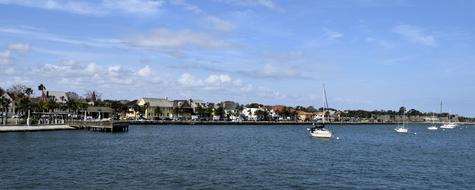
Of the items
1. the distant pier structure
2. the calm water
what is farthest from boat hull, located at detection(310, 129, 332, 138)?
the distant pier structure

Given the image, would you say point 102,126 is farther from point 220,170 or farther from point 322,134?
point 220,170

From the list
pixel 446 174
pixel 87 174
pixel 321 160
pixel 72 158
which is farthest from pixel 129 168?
pixel 446 174

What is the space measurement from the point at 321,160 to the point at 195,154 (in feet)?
50.8

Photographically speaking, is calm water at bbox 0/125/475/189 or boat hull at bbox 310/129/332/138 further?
boat hull at bbox 310/129/332/138

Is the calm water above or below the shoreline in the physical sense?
below

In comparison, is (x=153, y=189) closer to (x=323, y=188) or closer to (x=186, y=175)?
(x=186, y=175)

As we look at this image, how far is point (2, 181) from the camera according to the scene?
38.6m

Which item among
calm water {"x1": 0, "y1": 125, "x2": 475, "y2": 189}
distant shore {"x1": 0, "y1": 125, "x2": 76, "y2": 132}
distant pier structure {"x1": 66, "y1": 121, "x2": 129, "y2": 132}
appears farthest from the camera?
distant pier structure {"x1": 66, "y1": 121, "x2": 129, "y2": 132}

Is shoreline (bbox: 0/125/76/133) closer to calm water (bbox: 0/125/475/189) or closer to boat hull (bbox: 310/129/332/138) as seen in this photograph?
calm water (bbox: 0/125/475/189)

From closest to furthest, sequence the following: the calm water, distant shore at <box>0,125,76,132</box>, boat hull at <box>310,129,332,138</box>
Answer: the calm water → distant shore at <box>0,125,76,132</box> → boat hull at <box>310,129,332,138</box>

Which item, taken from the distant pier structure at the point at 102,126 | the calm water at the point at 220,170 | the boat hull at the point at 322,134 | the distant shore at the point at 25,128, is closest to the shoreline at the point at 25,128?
the distant shore at the point at 25,128

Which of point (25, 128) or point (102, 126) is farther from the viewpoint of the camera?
point (102, 126)

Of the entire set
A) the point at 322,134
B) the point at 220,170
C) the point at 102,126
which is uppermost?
the point at 102,126

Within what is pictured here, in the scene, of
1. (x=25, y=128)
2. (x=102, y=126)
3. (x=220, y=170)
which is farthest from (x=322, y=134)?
(x=220, y=170)
